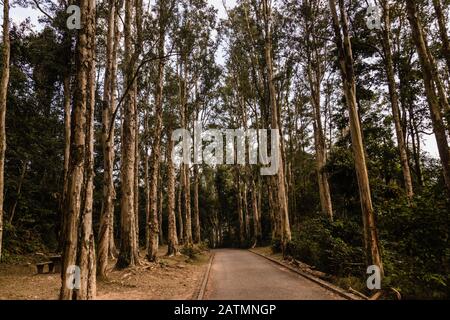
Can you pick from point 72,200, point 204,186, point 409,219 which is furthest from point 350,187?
point 204,186

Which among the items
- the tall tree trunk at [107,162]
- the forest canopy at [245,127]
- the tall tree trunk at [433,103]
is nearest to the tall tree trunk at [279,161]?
the forest canopy at [245,127]

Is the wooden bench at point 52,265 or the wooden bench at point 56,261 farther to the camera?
the wooden bench at point 56,261

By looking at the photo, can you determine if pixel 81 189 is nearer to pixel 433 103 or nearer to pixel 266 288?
pixel 266 288

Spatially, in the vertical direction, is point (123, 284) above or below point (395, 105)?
below

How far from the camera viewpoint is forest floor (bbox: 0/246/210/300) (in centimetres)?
823

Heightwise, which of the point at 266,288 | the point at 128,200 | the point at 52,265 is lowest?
the point at 266,288

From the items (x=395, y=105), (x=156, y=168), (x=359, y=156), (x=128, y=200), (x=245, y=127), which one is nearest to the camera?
(x=359, y=156)

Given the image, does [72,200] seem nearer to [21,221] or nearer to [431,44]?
[21,221]

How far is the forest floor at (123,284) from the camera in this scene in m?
8.23

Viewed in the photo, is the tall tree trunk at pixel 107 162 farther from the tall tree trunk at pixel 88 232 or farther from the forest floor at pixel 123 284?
Result: the tall tree trunk at pixel 88 232

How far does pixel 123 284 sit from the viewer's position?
9602 mm

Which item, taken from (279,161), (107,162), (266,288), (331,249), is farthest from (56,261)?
(279,161)

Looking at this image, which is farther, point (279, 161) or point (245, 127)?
point (245, 127)

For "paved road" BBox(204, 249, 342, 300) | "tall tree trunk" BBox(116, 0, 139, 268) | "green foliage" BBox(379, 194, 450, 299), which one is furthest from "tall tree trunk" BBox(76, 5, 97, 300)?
"green foliage" BBox(379, 194, 450, 299)
